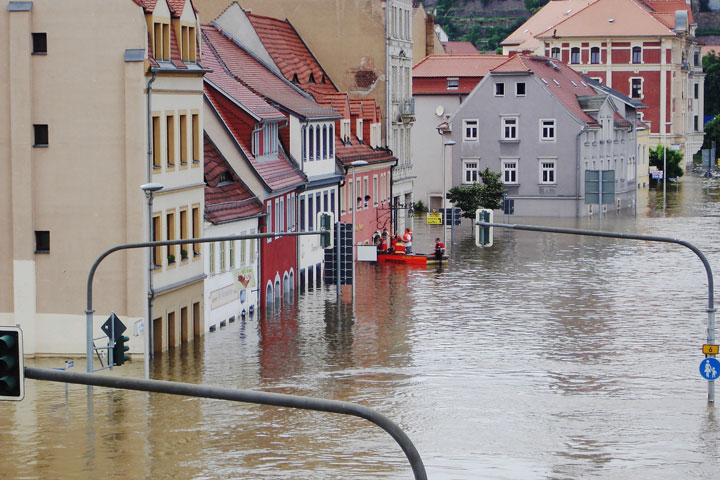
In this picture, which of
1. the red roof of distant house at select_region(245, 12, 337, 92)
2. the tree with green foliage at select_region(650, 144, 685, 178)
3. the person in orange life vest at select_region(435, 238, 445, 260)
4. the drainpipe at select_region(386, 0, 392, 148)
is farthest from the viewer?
the tree with green foliage at select_region(650, 144, 685, 178)

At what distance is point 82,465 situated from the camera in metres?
29.1

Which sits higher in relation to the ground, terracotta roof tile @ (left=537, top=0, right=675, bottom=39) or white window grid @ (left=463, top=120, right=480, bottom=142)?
terracotta roof tile @ (left=537, top=0, right=675, bottom=39)

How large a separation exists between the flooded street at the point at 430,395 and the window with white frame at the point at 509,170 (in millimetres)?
35513

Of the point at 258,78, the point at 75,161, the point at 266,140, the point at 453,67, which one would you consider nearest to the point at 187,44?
the point at 75,161

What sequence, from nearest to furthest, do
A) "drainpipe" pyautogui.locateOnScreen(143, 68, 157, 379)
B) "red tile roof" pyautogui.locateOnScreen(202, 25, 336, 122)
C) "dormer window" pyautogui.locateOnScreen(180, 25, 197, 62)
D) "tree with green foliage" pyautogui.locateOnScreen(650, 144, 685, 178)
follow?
"drainpipe" pyautogui.locateOnScreen(143, 68, 157, 379)
"dormer window" pyautogui.locateOnScreen(180, 25, 197, 62)
"red tile roof" pyautogui.locateOnScreen(202, 25, 336, 122)
"tree with green foliage" pyautogui.locateOnScreen(650, 144, 685, 178)

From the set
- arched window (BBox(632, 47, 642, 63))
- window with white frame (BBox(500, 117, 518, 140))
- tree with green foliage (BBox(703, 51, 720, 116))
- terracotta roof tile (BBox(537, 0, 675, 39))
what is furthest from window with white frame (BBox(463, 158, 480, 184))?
tree with green foliage (BBox(703, 51, 720, 116))

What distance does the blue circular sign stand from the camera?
3425 centimetres

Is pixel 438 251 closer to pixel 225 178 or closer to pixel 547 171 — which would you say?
pixel 225 178

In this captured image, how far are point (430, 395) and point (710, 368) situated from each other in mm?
6816

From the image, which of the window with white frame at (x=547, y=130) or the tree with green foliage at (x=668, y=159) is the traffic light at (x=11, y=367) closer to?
the window with white frame at (x=547, y=130)

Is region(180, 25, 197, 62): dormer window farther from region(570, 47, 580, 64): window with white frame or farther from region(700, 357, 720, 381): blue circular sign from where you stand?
region(570, 47, 580, 64): window with white frame

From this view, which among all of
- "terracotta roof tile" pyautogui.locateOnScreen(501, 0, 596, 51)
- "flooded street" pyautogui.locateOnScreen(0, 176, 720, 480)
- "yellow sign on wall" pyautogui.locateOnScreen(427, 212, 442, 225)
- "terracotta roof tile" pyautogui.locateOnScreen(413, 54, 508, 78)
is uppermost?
"terracotta roof tile" pyautogui.locateOnScreen(501, 0, 596, 51)

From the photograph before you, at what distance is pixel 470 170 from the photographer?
99188 millimetres

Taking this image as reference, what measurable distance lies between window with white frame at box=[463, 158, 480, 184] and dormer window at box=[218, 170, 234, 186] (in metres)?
46.9
